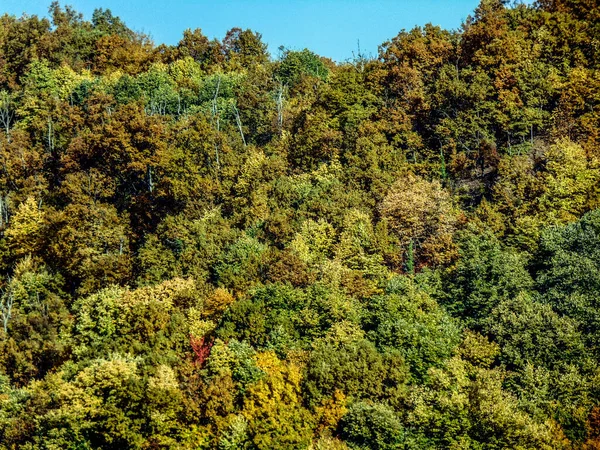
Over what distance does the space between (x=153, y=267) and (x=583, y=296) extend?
37.7 meters

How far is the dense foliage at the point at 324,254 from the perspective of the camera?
58.1m

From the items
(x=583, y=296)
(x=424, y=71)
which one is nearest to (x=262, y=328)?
(x=583, y=296)

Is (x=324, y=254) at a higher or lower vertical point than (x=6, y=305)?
higher

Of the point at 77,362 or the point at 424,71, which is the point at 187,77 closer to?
the point at 424,71

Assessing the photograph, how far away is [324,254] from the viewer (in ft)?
239

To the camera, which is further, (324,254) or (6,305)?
(6,305)

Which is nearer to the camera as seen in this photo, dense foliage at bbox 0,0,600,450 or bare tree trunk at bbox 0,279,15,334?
dense foliage at bbox 0,0,600,450

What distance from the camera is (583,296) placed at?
59.8 meters

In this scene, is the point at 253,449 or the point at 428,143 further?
the point at 428,143

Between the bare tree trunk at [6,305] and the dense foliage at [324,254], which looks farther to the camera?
the bare tree trunk at [6,305]

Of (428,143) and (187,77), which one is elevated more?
(187,77)

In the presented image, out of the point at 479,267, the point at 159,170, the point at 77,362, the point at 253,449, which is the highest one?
the point at 159,170

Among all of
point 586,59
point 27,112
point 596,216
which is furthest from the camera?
point 27,112

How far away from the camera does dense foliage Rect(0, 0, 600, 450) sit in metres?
58.1
